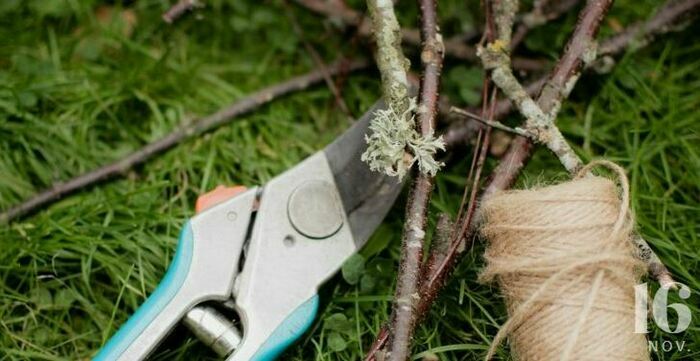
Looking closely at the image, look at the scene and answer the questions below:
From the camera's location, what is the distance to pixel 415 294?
158 cm

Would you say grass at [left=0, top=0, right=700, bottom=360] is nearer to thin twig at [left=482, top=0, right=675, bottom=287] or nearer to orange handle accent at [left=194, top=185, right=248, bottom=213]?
thin twig at [left=482, top=0, right=675, bottom=287]

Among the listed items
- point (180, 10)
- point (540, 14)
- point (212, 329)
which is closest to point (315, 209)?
point (212, 329)

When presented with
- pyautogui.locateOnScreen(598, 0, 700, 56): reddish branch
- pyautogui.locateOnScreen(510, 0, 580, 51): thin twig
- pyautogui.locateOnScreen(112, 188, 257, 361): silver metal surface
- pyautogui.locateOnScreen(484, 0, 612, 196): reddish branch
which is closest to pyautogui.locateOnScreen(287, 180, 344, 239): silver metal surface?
pyautogui.locateOnScreen(112, 188, 257, 361): silver metal surface

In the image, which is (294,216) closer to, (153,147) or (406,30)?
(153,147)

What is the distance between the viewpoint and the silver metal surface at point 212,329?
170 centimetres

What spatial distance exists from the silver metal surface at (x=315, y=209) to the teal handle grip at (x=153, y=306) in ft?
0.86

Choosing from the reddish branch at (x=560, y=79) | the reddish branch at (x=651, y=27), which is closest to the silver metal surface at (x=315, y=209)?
the reddish branch at (x=560, y=79)

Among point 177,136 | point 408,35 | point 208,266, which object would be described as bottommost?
point 208,266

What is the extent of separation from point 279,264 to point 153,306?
1.01 ft

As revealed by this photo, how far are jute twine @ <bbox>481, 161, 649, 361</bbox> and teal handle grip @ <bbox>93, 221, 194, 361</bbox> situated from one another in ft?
2.39

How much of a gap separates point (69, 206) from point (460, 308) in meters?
1.18

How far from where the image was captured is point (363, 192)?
184 centimetres

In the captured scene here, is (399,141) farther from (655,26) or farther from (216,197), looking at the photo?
(655,26)

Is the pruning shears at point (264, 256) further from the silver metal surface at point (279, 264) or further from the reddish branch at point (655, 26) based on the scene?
the reddish branch at point (655, 26)
